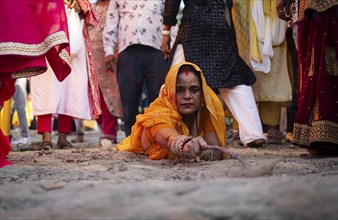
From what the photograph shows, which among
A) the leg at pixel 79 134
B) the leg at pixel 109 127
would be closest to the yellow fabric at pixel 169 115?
the leg at pixel 109 127

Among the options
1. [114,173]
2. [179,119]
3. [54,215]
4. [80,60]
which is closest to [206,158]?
[179,119]

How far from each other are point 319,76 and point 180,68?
951 millimetres

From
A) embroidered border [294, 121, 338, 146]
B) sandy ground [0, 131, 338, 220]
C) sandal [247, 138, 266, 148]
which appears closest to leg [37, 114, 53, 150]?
sandal [247, 138, 266, 148]

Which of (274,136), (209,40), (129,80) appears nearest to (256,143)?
(274,136)

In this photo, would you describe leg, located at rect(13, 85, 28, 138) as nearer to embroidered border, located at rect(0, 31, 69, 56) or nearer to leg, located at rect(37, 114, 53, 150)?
leg, located at rect(37, 114, 53, 150)

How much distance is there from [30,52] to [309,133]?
6.34 ft

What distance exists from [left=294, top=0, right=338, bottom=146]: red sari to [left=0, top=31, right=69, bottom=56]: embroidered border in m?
1.69

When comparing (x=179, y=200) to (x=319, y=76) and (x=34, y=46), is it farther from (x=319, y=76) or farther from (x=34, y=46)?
(x=319, y=76)

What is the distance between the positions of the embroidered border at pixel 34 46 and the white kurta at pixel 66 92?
7.65ft

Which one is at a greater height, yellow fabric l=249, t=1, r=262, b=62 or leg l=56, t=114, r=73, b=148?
yellow fabric l=249, t=1, r=262, b=62

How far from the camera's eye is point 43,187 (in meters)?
2.18

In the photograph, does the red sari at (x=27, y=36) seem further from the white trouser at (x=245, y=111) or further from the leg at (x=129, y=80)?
the leg at (x=129, y=80)

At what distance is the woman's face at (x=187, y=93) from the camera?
3822mm

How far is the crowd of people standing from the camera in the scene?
337 centimetres
